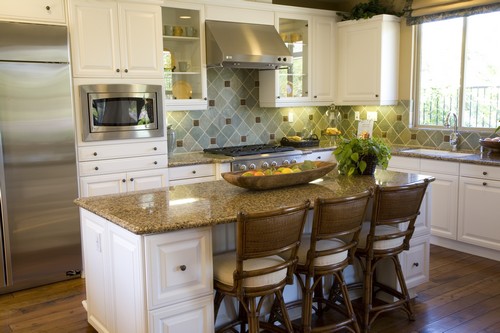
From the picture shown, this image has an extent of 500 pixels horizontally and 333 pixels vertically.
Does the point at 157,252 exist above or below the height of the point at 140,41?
below

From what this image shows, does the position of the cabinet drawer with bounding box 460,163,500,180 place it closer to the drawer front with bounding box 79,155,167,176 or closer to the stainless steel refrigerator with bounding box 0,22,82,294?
the drawer front with bounding box 79,155,167,176

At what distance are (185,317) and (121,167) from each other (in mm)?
2106

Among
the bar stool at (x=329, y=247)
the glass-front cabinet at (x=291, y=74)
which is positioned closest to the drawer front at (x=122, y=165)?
the glass-front cabinet at (x=291, y=74)

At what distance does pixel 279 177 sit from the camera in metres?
3.01

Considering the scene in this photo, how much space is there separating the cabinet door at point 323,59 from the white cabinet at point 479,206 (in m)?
1.91

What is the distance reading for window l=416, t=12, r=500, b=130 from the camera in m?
4.90

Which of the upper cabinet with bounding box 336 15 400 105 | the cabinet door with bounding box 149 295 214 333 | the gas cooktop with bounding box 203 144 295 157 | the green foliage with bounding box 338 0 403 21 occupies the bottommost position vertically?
the cabinet door with bounding box 149 295 214 333

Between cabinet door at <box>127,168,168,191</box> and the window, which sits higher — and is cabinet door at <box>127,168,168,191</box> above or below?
below

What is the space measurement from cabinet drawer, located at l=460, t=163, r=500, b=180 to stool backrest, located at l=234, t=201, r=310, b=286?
2.62m

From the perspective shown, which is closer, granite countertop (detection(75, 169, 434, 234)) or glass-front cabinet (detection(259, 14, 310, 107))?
granite countertop (detection(75, 169, 434, 234))

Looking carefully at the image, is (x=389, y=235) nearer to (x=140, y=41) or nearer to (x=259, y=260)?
(x=259, y=260)

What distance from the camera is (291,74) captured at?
5562 millimetres

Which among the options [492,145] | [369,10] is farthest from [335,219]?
[369,10]

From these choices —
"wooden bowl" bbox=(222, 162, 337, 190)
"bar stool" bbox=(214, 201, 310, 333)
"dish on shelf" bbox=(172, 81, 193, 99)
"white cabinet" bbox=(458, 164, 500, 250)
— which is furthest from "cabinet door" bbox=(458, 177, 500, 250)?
"dish on shelf" bbox=(172, 81, 193, 99)
